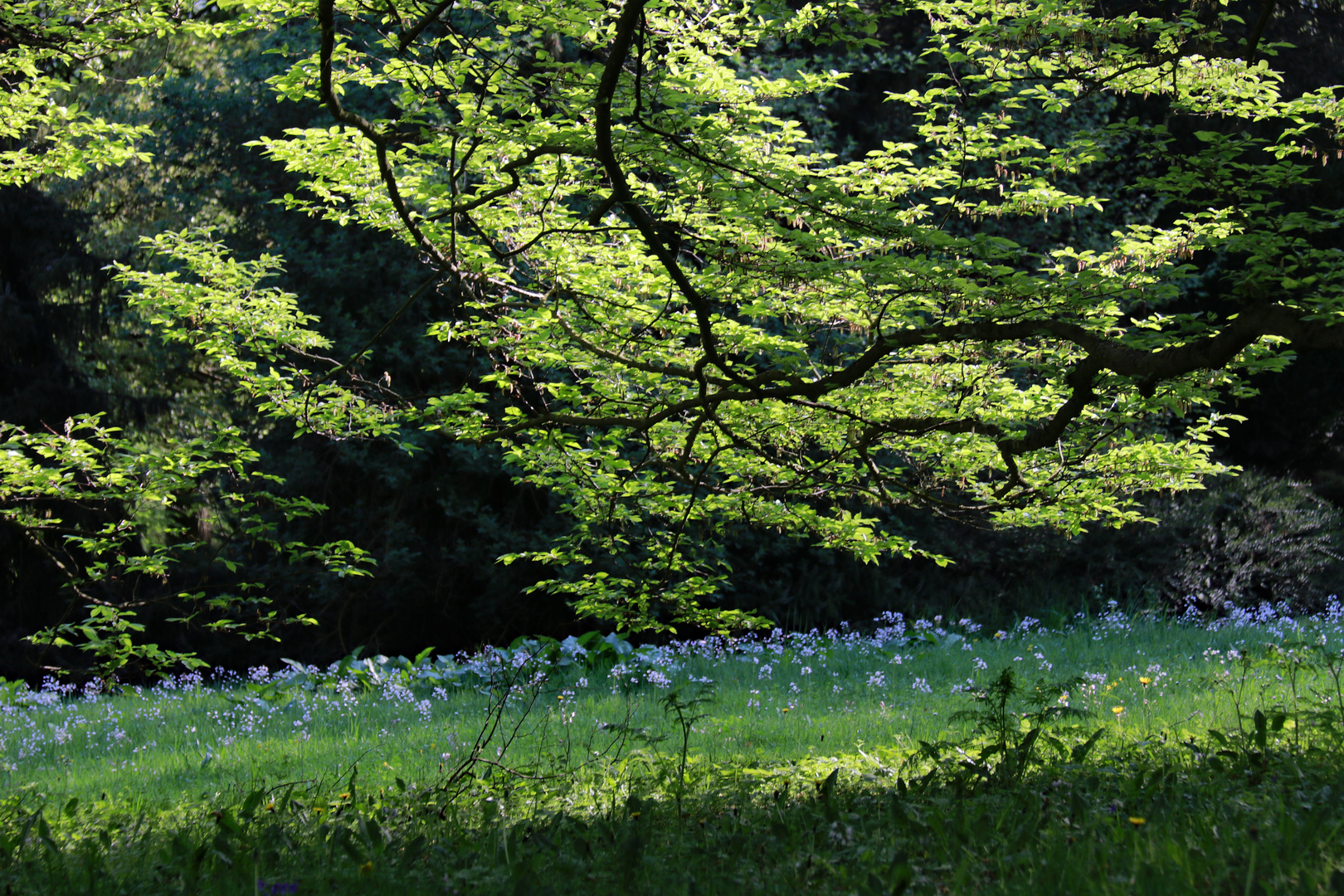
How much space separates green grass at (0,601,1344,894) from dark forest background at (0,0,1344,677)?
336cm

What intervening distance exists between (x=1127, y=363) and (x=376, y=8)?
3.05 meters

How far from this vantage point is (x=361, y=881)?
262 centimetres

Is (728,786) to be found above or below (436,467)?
below

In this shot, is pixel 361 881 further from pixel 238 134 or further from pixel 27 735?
pixel 238 134

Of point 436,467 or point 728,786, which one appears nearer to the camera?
point 728,786

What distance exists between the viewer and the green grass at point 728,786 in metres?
2.50

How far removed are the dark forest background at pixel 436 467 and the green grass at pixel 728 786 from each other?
336 cm

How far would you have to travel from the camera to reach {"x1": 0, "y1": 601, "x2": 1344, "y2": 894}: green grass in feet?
8.20

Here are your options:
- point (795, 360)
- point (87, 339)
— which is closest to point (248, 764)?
point (795, 360)

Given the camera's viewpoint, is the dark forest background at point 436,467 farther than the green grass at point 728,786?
Yes

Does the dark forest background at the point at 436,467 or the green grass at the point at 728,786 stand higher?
the dark forest background at the point at 436,467

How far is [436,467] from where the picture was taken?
1149 cm

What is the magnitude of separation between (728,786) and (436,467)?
8197mm

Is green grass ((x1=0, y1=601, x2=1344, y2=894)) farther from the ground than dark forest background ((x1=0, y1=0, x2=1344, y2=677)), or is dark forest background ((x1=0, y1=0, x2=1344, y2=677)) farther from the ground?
dark forest background ((x1=0, y1=0, x2=1344, y2=677))
